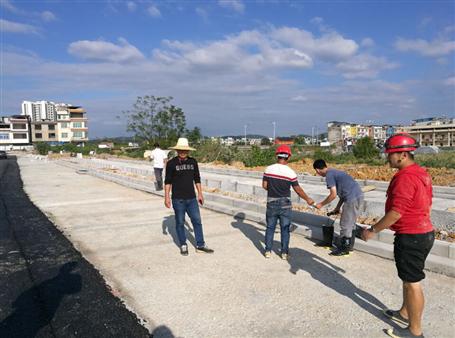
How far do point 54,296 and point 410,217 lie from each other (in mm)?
3741

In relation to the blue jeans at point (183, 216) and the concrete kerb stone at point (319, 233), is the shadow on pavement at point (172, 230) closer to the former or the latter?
the blue jeans at point (183, 216)

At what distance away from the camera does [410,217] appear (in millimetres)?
2943

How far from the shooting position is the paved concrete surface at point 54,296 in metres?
3.32

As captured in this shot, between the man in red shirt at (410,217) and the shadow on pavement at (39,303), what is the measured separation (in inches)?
126

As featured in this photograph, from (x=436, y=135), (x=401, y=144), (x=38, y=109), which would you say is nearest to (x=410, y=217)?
(x=401, y=144)

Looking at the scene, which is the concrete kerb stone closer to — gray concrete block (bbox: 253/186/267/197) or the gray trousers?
the gray trousers

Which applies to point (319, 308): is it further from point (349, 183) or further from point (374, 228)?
point (349, 183)

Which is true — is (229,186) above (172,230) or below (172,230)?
above

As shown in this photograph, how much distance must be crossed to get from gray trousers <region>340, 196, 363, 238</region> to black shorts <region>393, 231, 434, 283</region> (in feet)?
7.24

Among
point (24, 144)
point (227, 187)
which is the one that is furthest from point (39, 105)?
point (227, 187)

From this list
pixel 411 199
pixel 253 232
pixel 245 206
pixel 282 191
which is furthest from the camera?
pixel 245 206

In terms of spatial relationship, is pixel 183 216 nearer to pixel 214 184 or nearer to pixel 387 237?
pixel 387 237

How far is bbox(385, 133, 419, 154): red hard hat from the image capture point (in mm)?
2939

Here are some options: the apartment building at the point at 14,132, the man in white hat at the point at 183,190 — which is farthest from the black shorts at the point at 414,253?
the apartment building at the point at 14,132
